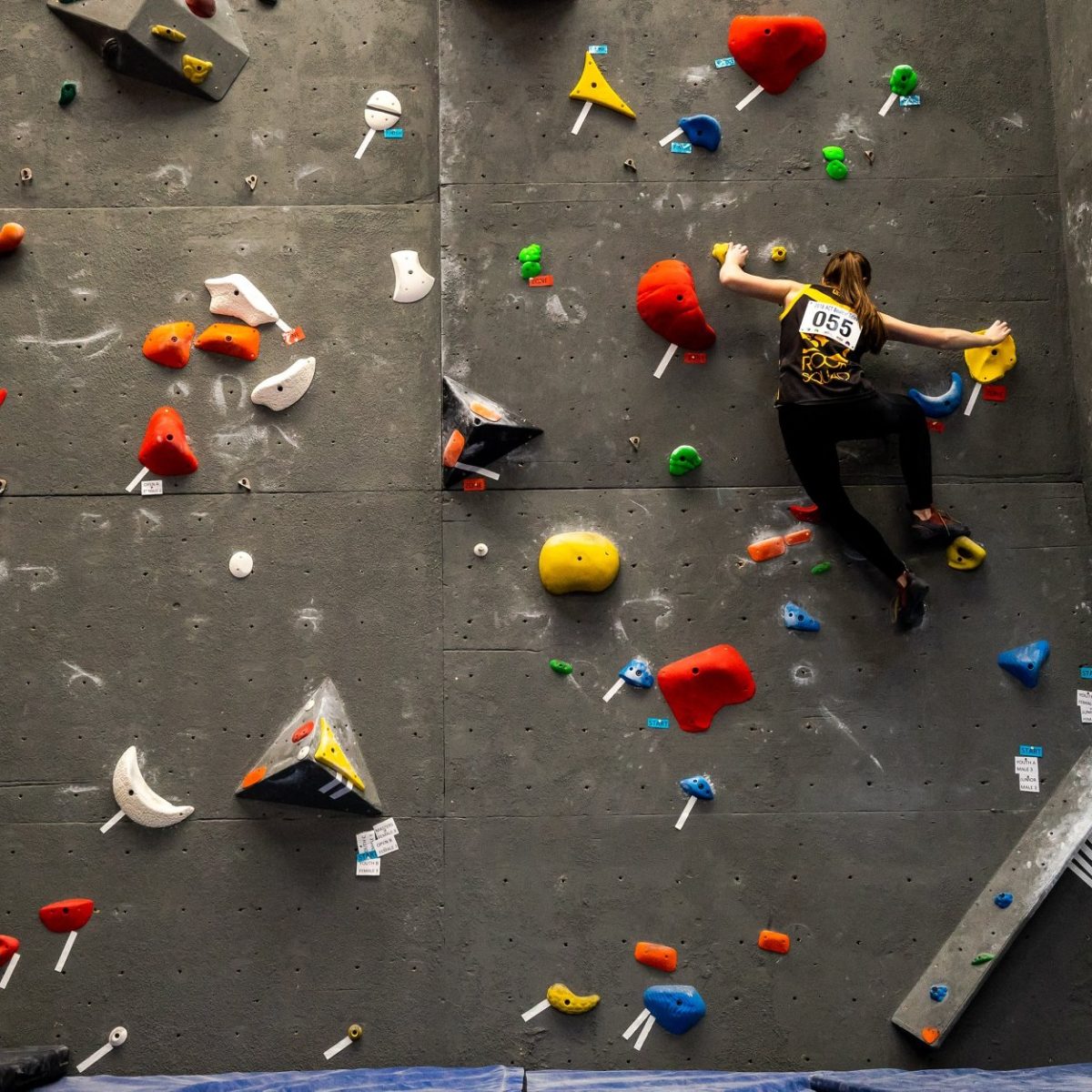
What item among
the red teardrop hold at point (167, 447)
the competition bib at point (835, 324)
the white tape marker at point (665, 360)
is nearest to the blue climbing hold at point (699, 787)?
the white tape marker at point (665, 360)

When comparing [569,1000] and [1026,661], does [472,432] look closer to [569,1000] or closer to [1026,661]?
[569,1000]

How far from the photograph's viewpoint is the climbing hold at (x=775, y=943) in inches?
159

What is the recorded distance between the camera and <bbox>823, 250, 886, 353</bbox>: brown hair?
13.1 feet

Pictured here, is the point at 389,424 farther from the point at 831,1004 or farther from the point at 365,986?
the point at 831,1004

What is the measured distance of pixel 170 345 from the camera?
14.1 feet

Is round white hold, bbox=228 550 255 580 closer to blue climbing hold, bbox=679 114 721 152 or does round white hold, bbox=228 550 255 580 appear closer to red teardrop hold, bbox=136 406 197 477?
red teardrop hold, bbox=136 406 197 477

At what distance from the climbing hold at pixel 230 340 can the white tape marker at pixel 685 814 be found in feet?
7.12

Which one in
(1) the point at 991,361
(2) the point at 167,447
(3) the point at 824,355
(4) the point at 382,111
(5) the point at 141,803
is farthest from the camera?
(4) the point at 382,111

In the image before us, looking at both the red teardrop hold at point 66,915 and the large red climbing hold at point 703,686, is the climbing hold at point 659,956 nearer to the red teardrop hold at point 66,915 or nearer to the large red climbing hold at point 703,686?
the large red climbing hold at point 703,686

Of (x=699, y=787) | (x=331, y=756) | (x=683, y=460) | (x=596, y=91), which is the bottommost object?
(x=331, y=756)

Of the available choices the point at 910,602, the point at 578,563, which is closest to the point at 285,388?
the point at 578,563

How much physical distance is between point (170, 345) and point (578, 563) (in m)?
1.64

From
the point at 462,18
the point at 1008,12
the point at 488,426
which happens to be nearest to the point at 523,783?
the point at 488,426

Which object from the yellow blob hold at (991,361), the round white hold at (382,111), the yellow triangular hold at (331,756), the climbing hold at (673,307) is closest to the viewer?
the yellow triangular hold at (331,756)
